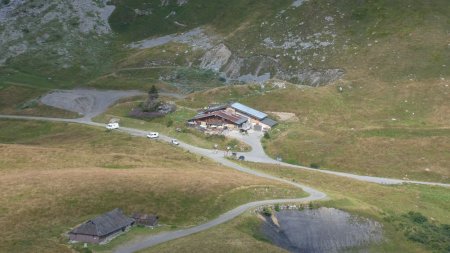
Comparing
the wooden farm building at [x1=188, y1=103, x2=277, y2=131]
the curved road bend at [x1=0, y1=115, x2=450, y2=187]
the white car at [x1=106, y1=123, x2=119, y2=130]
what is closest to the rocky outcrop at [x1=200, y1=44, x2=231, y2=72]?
the wooden farm building at [x1=188, y1=103, x2=277, y2=131]

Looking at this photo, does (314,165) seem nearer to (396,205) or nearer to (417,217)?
(396,205)

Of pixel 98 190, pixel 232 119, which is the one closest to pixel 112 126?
pixel 232 119

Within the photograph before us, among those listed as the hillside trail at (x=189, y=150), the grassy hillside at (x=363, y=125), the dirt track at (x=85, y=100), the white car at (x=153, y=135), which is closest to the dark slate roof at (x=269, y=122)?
the grassy hillside at (x=363, y=125)

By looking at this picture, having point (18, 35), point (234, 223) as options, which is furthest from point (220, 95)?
point (18, 35)

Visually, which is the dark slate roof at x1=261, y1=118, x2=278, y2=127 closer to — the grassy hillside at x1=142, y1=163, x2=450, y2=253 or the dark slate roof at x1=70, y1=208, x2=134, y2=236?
the grassy hillside at x1=142, y1=163, x2=450, y2=253

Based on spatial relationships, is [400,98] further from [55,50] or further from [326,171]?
[55,50]
